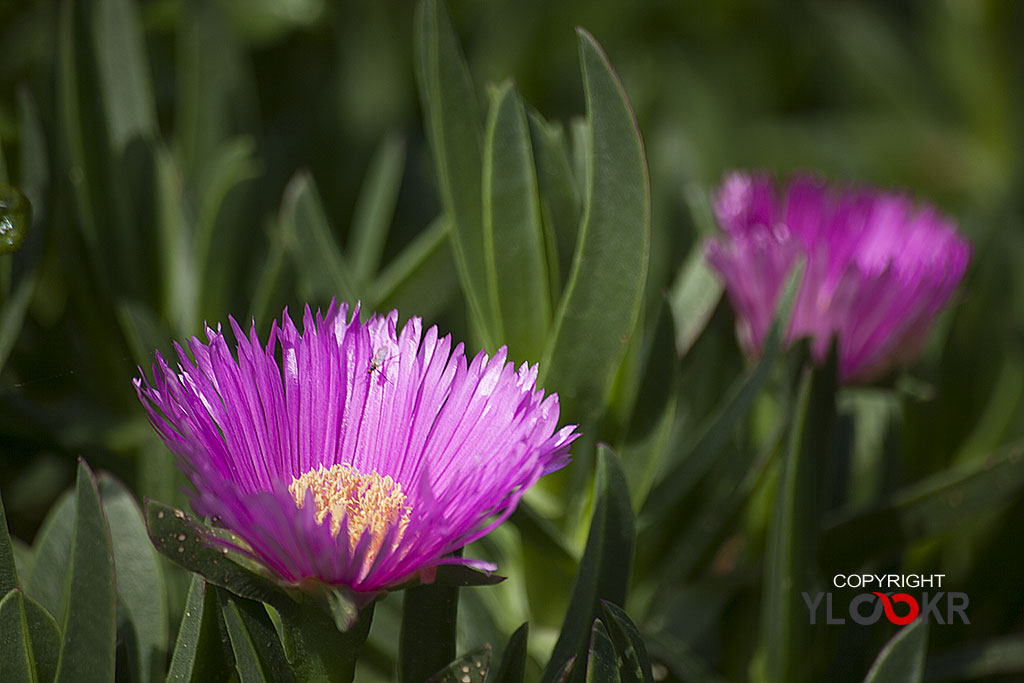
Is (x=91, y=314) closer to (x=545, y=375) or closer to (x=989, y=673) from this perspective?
(x=545, y=375)

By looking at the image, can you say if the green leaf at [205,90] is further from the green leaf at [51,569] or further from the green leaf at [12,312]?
the green leaf at [51,569]

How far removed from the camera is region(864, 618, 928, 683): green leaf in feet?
1.20

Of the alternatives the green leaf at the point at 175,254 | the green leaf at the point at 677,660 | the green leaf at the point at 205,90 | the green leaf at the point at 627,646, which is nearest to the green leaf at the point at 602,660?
the green leaf at the point at 627,646

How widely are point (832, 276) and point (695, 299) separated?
7cm

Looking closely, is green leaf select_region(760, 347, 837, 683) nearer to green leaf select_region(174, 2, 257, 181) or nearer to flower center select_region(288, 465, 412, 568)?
flower center select_region(288, 465, 412, 568)

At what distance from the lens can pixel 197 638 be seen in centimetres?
33

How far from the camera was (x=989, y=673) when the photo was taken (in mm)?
466

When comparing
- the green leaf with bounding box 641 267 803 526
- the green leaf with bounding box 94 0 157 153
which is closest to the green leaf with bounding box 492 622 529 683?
the green leaf with bounding box 641 267 803 526

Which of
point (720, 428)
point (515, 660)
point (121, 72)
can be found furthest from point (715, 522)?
point (121, 72)

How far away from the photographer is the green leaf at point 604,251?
1.27ft

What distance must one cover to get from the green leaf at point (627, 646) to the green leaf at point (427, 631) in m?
0.06

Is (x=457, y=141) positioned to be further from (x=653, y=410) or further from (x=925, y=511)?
(x=925, y=511)

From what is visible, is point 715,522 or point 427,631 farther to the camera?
point 715,522

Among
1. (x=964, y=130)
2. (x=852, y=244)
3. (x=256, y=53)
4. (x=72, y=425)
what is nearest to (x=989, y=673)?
(x=852, y=244)
